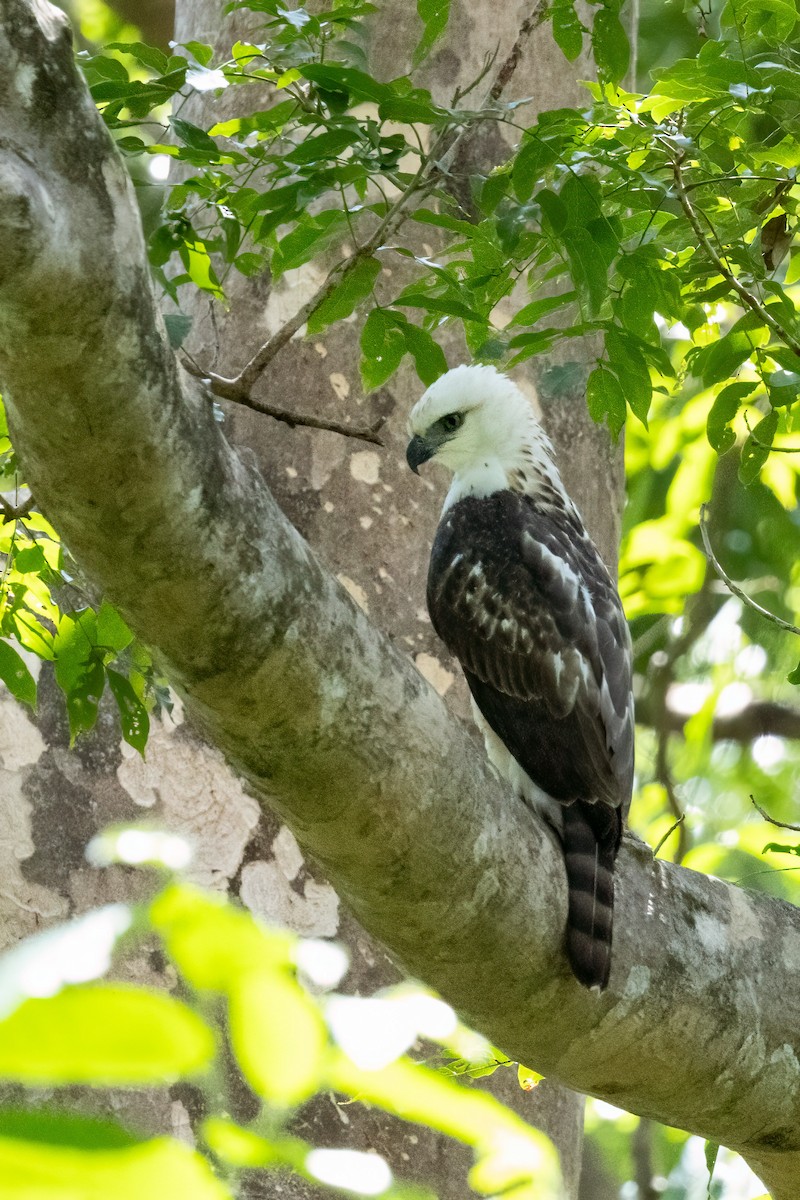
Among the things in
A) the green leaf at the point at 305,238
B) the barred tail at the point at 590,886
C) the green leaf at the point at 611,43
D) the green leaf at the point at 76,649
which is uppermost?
the green leaf at the point at 611,43

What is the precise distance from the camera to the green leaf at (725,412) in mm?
2930

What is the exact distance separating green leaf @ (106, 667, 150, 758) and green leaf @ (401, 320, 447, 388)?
934 mm

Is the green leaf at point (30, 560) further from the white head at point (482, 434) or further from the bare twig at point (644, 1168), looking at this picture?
the bare twig at point (644, 1168)

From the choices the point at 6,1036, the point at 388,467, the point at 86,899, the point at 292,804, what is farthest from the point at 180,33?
the point at 6,1036

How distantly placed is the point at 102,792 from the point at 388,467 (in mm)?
1207

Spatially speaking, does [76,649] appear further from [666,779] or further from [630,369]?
[666,779]

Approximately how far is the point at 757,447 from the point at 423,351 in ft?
2.88

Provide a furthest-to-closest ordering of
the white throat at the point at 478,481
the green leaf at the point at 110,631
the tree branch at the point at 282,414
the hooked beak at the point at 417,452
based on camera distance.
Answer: the white throat at the point at 478,481, the hooked beak at the point at 417,452, the green leaf at the point at 110,631, the tree branch at the point at 282,414

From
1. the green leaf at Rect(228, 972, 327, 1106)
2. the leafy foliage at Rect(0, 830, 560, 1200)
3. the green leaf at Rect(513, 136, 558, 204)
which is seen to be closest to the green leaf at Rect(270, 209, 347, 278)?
the green leaf at Rect(513, 136, 558, 204)

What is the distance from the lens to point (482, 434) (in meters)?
4.00

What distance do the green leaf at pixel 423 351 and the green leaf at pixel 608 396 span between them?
0.34 meters

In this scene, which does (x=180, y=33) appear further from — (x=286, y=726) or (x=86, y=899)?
(x=286, y=726)

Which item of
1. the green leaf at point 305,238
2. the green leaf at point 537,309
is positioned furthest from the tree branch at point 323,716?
the green leaf at point 537,309

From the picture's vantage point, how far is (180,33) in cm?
436
